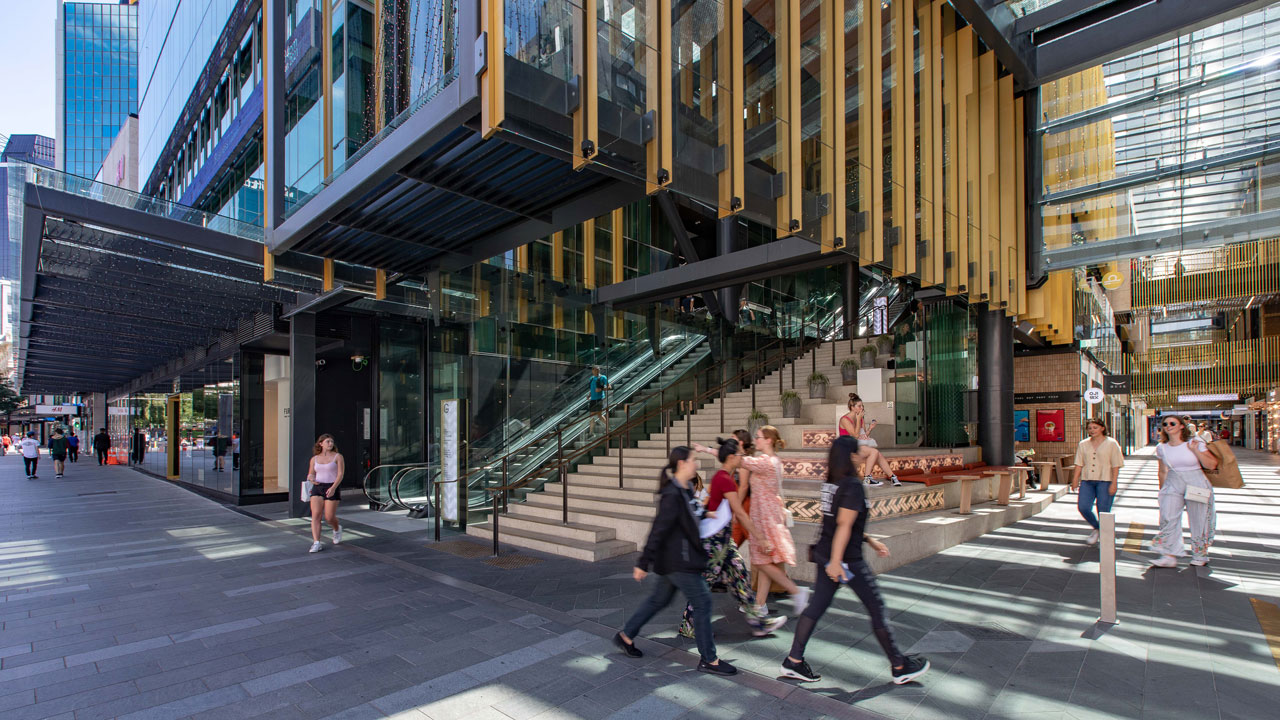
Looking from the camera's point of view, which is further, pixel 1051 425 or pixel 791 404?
pixel 1051 425

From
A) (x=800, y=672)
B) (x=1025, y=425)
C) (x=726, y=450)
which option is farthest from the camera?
(x=1025, y=425)

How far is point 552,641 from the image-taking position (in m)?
4.92

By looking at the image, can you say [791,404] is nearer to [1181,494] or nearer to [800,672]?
[1181,494]

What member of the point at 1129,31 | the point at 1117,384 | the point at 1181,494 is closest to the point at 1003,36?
the point at 1129,31

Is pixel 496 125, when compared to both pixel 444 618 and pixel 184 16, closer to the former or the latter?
pixel 444 618

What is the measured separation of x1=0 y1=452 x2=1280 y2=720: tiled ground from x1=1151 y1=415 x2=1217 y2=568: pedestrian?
0.33 metres

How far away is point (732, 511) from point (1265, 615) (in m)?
4.74

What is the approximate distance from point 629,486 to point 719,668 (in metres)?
6.10

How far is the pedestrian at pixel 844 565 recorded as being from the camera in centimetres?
386

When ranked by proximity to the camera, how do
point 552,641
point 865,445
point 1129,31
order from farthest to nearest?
point 1129,31, point 865,445, point 552,641

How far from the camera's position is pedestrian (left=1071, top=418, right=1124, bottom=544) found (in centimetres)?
762

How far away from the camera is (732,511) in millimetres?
5008

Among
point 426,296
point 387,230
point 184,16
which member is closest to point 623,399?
point 426,296

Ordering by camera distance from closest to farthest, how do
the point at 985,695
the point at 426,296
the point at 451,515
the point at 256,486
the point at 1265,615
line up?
the point at 985,695, the point at 1265,615, the point at 451,515, the point at 426,296, the point at 256,486
